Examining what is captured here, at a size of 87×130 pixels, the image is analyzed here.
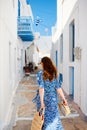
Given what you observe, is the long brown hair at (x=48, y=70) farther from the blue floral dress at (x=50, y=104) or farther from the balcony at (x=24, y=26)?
the balcony at (x=24, y=26)

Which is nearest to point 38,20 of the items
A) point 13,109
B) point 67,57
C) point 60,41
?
point 60,41

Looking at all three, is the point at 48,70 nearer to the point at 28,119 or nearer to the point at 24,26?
the point at 28,119

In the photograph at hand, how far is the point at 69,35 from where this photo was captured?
952 cm

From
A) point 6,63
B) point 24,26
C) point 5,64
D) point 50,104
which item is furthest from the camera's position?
point 24,26

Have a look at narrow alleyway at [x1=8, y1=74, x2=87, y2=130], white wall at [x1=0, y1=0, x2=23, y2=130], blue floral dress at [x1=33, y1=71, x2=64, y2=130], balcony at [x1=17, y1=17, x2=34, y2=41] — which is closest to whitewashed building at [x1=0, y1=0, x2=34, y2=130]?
white wall at [x1=0, y1=0, x2=23, y2=130]

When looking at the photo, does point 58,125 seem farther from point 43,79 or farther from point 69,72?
point 69,72

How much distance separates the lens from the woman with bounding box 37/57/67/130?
4004 mm

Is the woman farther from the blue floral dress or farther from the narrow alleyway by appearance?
the narrow alleyway

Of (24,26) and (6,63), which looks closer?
(6,63)

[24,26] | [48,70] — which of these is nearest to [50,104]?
[48,70]

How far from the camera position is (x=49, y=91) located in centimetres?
409

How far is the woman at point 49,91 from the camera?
400 cm

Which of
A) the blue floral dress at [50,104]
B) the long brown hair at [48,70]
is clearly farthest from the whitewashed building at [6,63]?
the long brown hair at [48,70]

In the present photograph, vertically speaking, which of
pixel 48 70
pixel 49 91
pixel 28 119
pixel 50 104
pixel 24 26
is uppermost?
pixel 24 26
